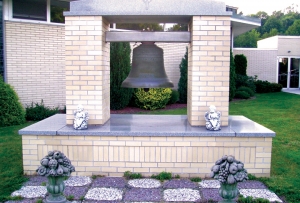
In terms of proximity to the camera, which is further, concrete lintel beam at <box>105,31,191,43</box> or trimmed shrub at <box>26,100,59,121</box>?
trimmed shrub at <box>26,100,59,121</box>

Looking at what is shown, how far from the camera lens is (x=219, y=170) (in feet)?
11.6

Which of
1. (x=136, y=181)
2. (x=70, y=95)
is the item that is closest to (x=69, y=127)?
(x=70, y=95)

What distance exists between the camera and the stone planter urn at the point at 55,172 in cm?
363

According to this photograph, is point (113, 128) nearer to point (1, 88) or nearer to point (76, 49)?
point (76, 49)

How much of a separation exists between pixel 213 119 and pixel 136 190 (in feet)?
5.39

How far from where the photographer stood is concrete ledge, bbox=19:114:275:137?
5125 mm

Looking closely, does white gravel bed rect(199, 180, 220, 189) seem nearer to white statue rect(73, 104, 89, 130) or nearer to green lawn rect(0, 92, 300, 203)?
green lawn rect(0, 92, 300, 203)

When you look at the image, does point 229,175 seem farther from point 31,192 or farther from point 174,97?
Result: point 174,97

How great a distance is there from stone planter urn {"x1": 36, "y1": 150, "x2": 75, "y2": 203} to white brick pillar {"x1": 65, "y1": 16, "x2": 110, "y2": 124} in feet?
6.23

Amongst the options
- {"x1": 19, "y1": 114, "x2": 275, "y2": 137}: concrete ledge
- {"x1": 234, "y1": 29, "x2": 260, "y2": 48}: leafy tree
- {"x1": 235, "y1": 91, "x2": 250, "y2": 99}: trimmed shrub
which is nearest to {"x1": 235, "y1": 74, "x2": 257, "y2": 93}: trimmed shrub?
{"x1": 235, "y1": 91, "x2": 250, "y2": 99}: trimmed shrub

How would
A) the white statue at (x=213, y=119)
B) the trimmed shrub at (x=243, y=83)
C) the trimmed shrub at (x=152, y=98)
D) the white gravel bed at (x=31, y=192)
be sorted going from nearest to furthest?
the white gravel bed at (x=31, y=192) → the white statue at (x=213, y=119) → the trimmed shrub at (x=152, y=98) → the trimmed shrub at (x=243, y=83)

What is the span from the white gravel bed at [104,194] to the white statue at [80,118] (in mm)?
1104

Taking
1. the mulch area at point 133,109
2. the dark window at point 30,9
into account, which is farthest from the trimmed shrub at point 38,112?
the dark window at point 30,9

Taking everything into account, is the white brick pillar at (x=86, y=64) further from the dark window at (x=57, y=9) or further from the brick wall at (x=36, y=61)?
the dark window at (x=57, y=9)
